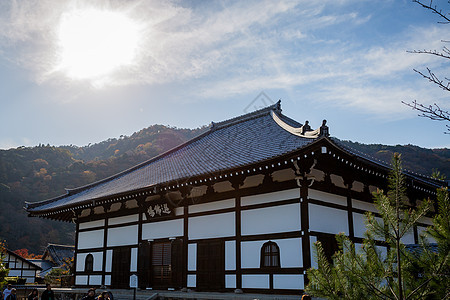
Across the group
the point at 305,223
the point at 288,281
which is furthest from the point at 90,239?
the point at 305,223

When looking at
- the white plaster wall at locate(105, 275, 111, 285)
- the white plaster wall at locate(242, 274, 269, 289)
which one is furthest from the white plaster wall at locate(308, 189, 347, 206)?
the white plaster wall at locate(105, 275, 111, 285)

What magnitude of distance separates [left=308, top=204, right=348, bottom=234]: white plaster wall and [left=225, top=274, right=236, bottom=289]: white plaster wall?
2996mm

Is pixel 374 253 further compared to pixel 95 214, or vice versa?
pixel 95 214

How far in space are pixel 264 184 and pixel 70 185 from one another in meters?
57.2

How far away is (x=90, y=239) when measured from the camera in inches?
736

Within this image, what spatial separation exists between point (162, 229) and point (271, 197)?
4.89 meters

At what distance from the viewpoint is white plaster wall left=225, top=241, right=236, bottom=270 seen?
12.6 m

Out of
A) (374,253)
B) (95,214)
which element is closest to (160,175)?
(95,214)

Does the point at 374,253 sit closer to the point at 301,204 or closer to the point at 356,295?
the point at 356,295

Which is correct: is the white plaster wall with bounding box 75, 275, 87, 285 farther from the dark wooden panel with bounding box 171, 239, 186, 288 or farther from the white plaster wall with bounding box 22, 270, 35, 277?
the white plaster wall with bounding box 22, 270, 35, 277

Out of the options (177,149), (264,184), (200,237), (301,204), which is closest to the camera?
(301,204)

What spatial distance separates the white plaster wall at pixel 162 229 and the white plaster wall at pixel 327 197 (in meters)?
5.04

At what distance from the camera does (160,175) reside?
1605cm

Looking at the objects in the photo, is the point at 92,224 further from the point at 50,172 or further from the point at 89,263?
the point at 50,172
